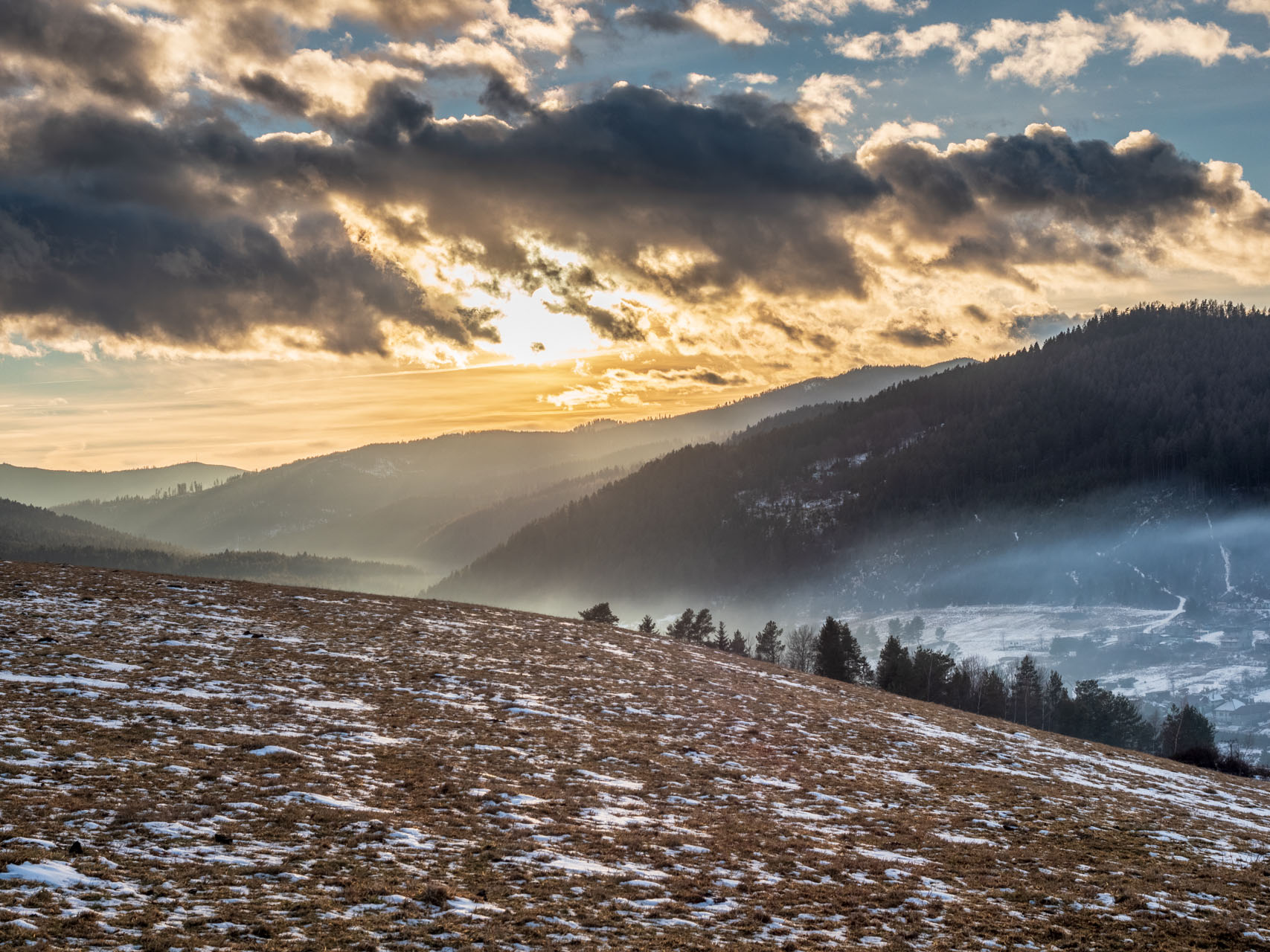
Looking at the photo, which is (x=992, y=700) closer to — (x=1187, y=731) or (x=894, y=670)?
(x=894, y=670)

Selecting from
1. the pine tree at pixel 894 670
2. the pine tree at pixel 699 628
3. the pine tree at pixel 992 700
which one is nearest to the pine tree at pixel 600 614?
the pine tree at pixel 699 628

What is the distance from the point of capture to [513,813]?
1642 centimetres

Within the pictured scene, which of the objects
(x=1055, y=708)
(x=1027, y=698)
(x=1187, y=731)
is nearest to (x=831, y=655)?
(x=1027, y=698)

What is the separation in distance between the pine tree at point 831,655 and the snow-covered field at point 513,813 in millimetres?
54117

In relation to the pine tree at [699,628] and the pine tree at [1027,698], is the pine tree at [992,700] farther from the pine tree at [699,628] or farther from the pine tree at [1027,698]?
the pine tree at [699,628]

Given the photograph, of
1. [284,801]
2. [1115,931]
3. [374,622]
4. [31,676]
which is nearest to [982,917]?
[1115,931]

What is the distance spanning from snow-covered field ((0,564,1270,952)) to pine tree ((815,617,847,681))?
178 feet

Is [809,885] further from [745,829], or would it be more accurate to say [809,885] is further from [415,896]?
[415,896]

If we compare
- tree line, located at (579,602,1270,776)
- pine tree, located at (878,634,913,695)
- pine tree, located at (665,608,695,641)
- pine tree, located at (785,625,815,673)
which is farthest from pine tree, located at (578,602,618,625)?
pine tree, located at (878,634,913,695)

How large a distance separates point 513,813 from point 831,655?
7626cm

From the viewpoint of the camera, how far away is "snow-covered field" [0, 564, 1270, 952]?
11367 mm

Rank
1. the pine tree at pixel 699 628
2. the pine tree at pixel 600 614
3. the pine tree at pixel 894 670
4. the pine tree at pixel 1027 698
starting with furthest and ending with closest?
the pine tree at pixel 699 628
the pine tree at pixel 1027 698
the pine tree at pixel 600 614
the pine tree at pixel 894 670

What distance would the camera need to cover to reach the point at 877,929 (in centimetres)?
1261

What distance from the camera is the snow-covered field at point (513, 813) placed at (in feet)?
37.3
